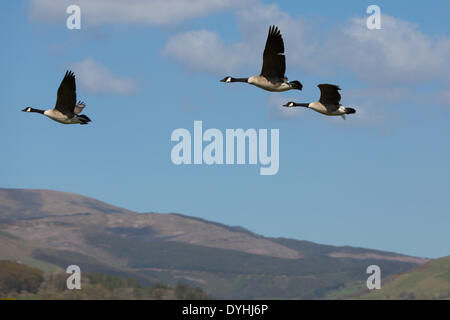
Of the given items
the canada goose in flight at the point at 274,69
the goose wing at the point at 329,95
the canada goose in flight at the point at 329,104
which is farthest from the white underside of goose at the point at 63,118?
the goose wing at the point at 329,95

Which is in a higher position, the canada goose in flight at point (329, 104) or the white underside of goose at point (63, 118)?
the canada goose in flight at point (329, 104)

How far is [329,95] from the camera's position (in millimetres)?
41812

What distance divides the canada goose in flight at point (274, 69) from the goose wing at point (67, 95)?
9077 millimetres

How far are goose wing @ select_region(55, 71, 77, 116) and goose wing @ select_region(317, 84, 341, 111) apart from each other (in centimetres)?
1245

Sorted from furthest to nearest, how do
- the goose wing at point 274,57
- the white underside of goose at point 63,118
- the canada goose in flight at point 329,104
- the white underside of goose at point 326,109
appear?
1. the white underside of goose at point 63,118
2. the white underside of goose at point 326,109
3. the canada goose in flight at point 329,104
4. the goose wing at point 274,57

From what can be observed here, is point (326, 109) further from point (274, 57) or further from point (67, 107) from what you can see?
point (67, 107)

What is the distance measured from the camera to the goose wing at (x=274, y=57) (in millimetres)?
39625

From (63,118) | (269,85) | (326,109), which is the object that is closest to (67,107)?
(63,118)

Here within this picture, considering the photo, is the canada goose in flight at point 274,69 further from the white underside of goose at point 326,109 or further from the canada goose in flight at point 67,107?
the canada goose in flight at point 67,107
